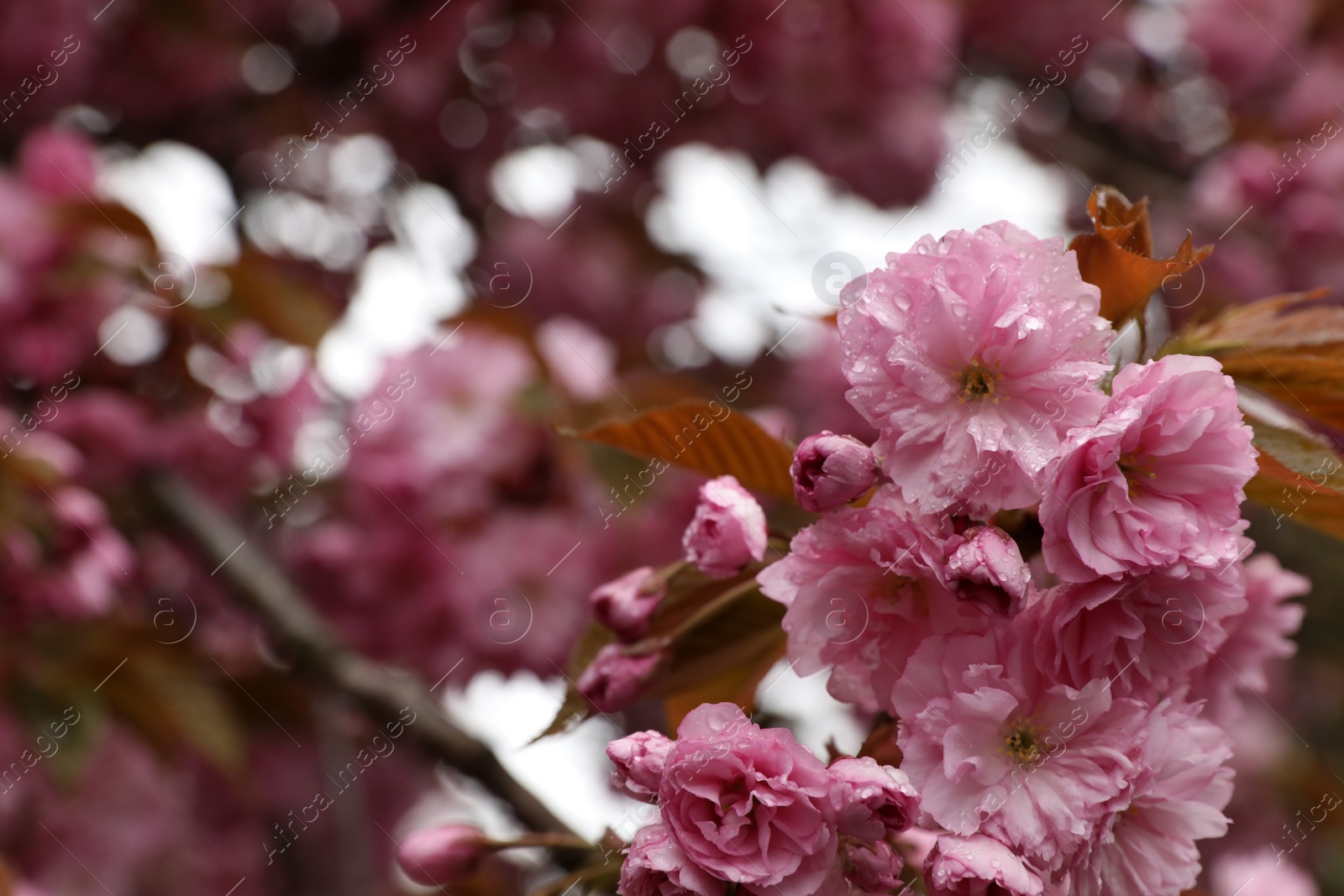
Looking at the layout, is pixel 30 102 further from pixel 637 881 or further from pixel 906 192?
pixel 637 881

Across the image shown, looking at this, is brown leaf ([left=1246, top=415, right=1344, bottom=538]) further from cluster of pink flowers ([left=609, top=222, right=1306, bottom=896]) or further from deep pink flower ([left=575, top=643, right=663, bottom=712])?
deep pink flower ([left=575, top=643, right=663, bottom=712])

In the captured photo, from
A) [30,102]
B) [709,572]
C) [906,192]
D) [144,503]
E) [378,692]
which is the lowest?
[906,192]

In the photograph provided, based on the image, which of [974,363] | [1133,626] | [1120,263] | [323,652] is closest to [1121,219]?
[1120,263]

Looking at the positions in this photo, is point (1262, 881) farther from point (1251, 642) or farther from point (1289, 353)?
point (1289, 353)

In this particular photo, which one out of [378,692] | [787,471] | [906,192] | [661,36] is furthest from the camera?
[906,192]

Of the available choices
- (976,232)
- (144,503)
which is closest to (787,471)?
(976,232)

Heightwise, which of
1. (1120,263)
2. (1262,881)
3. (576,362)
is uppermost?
(1120,263)

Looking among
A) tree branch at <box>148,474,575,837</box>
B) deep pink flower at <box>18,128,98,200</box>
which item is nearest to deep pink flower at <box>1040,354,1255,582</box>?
tree branch at <box>148,474,575,837</box>
